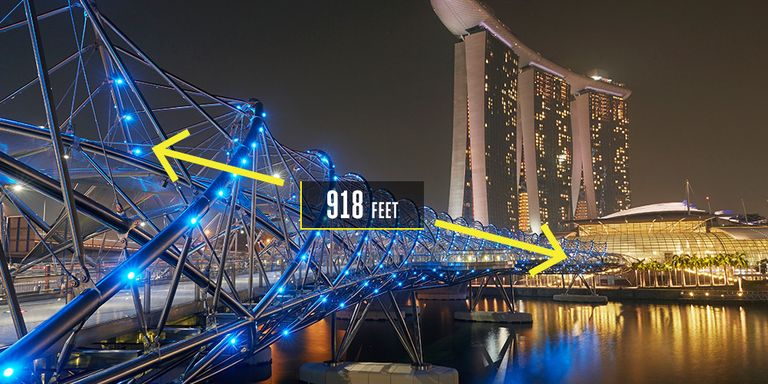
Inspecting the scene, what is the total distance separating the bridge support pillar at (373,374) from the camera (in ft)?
102

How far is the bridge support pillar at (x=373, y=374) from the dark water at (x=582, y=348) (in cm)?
245

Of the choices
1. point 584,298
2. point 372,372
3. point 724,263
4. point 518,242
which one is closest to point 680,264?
point 724,263

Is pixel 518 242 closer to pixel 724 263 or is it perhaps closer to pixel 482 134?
pixel 724 263

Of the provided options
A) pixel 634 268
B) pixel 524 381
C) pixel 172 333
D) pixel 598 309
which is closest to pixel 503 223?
pixel 634 268

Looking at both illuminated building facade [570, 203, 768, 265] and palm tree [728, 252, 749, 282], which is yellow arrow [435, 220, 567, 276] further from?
illuminated building facade [570, 203, 768, 265]

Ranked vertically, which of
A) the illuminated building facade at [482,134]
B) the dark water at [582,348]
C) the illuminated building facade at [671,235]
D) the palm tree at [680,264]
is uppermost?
the illuminated building facade at [482,134]

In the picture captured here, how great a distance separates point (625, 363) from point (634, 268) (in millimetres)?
64757

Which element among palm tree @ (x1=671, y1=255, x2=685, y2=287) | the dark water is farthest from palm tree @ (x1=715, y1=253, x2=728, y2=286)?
the dark water

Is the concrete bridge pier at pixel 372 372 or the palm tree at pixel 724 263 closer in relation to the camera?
the concrete bridge pier at pixel 372 372

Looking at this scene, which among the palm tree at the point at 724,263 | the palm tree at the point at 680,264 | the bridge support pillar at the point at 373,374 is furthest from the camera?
the palm tree at the point at 680,264

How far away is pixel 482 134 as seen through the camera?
149 m

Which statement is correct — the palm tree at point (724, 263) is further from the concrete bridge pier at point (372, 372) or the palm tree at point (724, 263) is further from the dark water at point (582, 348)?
the concrete bridge pier at point (372, 372)

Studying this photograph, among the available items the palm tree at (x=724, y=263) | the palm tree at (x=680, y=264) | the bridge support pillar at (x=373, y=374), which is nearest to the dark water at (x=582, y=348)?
the bridge support pillar at (x=373, y=374)

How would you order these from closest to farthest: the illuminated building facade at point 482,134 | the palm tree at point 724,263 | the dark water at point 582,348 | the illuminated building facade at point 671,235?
the dark water at point 582,348 < the palm tree at point 724,263 < the illuminated building facade at point 671,235 < the illuminated building facade at point 482,134
